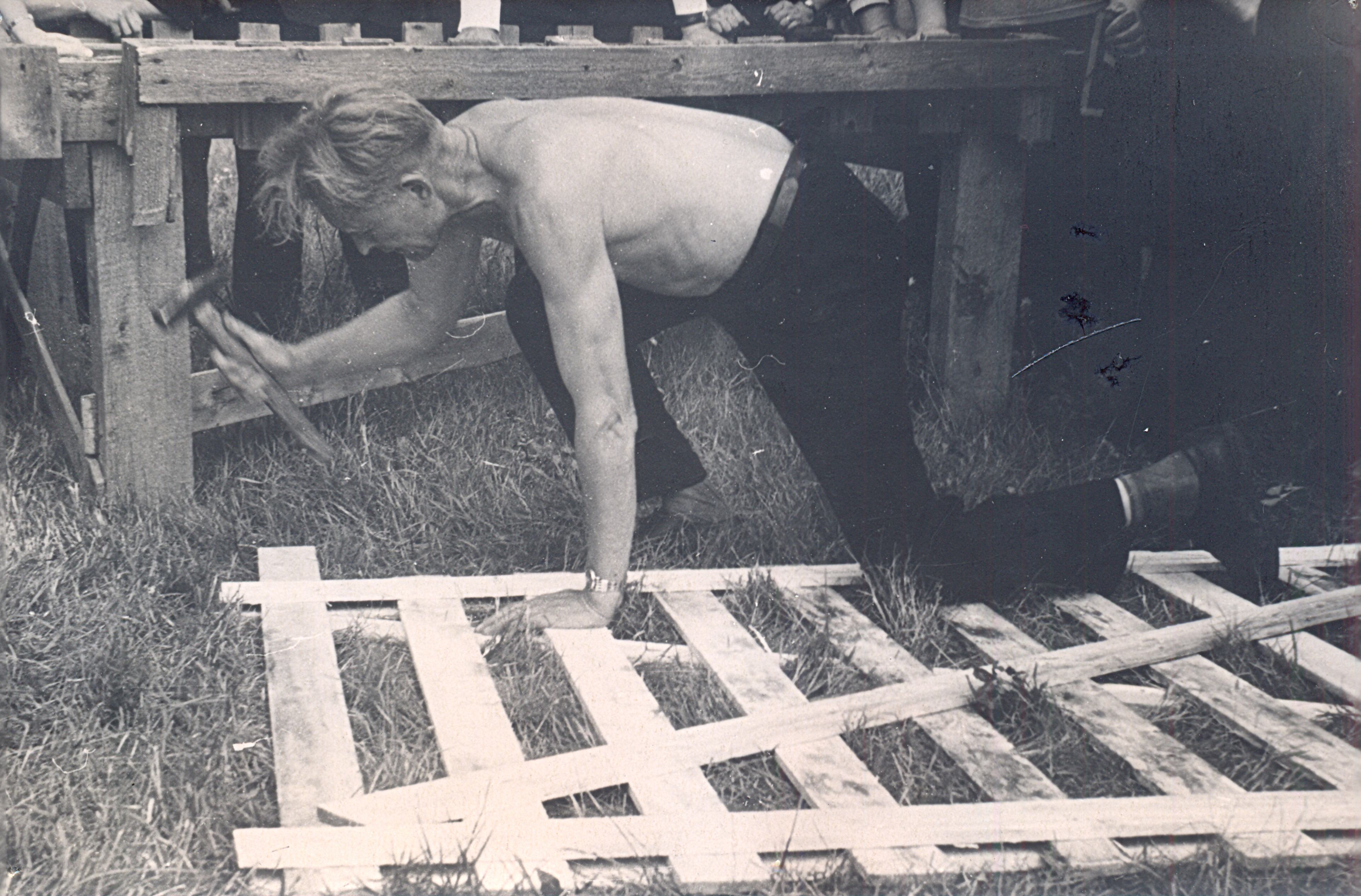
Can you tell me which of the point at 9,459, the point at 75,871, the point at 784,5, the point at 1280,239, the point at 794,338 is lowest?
the point at 75,871

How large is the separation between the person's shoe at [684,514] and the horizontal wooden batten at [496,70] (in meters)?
0.99

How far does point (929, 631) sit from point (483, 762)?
116cm

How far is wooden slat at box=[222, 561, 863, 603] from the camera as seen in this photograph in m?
3.22

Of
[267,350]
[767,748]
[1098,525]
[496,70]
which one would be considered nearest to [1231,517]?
[1098,525]

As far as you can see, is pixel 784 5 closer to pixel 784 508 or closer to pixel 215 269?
pixel 784 508

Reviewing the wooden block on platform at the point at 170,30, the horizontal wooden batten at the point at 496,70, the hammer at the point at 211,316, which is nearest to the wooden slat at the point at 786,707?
the hammer at the point at 211,316

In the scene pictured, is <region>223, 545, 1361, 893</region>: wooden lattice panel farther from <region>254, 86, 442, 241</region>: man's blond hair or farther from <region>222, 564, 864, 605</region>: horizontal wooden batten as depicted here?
<region>254, 86, 442, 241</region>: man's blond hair

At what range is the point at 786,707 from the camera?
283cm

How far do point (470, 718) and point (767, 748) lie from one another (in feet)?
1.99

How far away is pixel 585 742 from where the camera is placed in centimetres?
278

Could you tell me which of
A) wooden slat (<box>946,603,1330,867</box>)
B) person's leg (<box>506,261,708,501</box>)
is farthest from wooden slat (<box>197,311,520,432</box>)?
wooden slat (<box>946,603,1330,867</box>)

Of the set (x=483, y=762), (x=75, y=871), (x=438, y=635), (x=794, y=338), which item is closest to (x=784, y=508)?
(x=794, y=338)

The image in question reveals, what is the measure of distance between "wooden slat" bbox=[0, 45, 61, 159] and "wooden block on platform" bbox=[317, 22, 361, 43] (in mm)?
557

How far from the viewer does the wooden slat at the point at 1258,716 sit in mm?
2734
